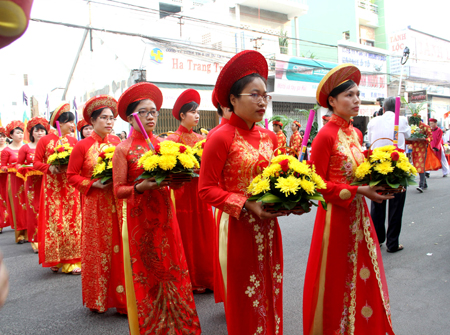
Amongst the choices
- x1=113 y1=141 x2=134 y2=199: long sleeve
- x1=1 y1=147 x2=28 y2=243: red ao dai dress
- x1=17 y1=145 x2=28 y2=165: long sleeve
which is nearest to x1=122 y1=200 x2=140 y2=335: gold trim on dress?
x1=113 y1=141 x2=134 y2=199: long sleeve

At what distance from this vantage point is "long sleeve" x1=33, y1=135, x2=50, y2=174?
5.40m

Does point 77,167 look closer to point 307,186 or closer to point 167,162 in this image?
point 167,162

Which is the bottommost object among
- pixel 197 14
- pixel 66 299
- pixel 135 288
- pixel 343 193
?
pixel 66 299

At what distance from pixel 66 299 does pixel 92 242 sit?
113 cm

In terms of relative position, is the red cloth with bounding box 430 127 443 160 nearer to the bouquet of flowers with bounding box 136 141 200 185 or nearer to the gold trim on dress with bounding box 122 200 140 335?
the bouquet of flowers with bounding box 136 141 200 185

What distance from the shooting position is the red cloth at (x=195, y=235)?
4.25 metres

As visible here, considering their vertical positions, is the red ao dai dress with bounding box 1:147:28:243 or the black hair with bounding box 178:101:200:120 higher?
the black hair with bounding box 178:101:200:120

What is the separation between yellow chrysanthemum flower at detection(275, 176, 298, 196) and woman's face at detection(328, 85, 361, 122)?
3.71 ft

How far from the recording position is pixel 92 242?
3.70 meters

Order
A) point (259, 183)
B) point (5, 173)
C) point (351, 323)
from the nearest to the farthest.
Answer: point (259, 183) < point (351, 323) < point (5, 173)

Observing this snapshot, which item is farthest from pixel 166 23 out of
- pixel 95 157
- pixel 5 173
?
pixel 95 157

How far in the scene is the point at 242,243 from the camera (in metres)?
2.30

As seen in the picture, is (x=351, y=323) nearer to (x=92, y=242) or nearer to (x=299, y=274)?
(x=299, y=274)

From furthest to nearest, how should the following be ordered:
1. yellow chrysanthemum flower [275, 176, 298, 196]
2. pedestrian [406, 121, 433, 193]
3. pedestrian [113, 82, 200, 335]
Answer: pedestrian [406, 121, 433, 193]
pedestrian [113, 82, 200, 335]
yellow chrysanthemum flower [275, 176, 298, 196]
